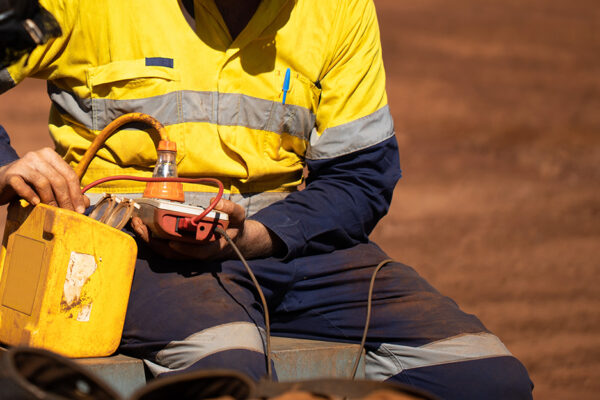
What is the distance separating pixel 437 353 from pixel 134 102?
1003mm

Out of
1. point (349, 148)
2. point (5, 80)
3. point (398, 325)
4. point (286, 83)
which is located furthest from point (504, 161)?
point (5, 80)

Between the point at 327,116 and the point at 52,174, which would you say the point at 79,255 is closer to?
the point at 52,174

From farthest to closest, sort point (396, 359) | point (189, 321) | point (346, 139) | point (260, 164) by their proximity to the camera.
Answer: point (346, 139) → point (260, 164) → point (396, 359) → point (189, 321)

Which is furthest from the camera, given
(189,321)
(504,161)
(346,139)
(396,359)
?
(504,161)

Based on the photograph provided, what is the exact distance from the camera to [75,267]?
1.65 meters

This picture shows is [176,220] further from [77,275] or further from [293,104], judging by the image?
[293,104]

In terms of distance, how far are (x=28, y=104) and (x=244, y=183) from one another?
3907 millimetres

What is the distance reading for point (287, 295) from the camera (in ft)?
7.00

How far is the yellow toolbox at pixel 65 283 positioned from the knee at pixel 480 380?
2.55 feet

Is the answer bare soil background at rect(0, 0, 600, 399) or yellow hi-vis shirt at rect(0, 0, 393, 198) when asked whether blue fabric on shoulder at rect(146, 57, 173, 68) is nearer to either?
yellow hi-vis shirt at rect(0, 0, 393, 198)

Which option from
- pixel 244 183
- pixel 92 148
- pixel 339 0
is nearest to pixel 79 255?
pixel 92 148

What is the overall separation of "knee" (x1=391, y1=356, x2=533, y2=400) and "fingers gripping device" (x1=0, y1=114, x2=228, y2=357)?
0.65m

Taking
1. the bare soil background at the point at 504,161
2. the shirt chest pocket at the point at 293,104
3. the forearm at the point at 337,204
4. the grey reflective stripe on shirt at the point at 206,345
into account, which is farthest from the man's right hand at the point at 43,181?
the bare soil background at the point at 504,161

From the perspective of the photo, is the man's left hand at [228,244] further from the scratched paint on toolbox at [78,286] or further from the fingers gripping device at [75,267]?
the scratched paint on toolbox at [78,286]
